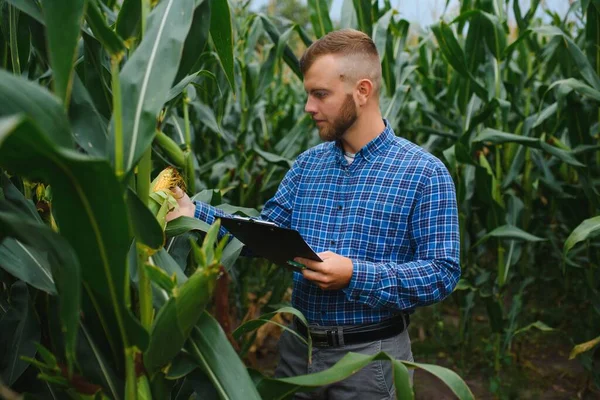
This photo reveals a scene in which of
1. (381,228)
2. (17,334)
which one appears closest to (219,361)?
(17,334)

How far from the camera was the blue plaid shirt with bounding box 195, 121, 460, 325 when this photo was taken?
1.77 metres

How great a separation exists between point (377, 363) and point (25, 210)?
1016 millimetres

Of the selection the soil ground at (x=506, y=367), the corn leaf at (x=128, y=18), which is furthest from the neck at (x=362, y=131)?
the soil ground at (x=506, y=367)

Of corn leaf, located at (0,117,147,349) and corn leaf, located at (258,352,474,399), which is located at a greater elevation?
corn leaf, located at (0,117,147,349)

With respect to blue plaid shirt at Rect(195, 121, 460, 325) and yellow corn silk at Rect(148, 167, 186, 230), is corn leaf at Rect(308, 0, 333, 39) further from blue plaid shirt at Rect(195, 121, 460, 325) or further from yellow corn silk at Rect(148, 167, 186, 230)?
yellow corn silk at Rect(148, 167, 186, 230)

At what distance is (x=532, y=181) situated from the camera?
354 centimetres

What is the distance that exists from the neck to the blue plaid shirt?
0.11 feet

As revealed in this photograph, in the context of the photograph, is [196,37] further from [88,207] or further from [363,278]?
[363,278]

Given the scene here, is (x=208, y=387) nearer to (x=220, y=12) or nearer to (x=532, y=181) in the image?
(x=220, y=12)

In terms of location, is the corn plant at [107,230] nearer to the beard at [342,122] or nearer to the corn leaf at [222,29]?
the corn leaf at [222,29]

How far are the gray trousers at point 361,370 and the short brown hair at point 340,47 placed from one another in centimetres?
78

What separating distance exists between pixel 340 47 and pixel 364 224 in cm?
52

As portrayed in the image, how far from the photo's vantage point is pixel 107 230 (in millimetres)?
1035

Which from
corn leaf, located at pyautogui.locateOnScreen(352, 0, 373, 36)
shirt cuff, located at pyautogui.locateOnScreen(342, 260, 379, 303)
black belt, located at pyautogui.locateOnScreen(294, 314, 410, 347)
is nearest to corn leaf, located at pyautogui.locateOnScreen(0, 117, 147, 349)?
shirt cuff, located at pyautogui.locateOnScreen(342, 260, 379, 303)
